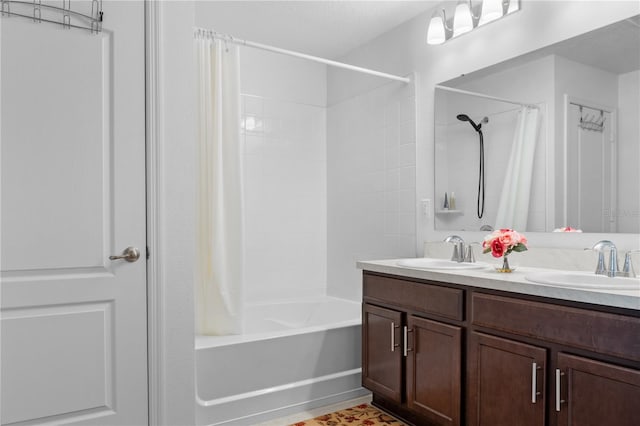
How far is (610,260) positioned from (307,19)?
2324 millimetres

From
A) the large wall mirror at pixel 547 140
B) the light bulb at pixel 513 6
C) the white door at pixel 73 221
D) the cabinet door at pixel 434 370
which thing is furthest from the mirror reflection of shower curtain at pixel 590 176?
the white door at pixel 73 221

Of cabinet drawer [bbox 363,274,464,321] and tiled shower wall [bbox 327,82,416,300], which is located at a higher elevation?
tiled shower wall [bbox 327,82,416,300]

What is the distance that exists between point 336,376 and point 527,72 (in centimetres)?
200

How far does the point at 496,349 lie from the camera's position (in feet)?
5.98

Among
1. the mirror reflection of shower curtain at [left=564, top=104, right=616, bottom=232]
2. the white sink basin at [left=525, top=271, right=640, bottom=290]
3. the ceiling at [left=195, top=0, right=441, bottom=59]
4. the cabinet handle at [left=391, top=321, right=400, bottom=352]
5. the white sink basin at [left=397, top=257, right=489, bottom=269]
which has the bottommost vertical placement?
the cabinet handle at [left=391, top=321, right=400, bottom=352]

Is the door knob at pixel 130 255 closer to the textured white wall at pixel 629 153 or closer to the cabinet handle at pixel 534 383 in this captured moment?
the cabinet handle at pixel 534 383

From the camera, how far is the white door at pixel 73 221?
1.81 metres

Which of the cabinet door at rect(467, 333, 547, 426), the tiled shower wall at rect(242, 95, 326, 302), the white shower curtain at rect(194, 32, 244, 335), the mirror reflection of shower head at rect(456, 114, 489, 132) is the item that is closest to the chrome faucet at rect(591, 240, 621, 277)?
the cabinet door at rect(467, 333, 547, 426)

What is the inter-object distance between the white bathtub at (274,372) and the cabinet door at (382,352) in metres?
0.20

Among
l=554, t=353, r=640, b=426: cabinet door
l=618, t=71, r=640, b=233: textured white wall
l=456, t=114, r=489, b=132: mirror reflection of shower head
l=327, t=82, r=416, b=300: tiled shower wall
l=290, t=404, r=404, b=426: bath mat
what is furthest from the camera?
l=327, t=82, r=416, b=300: tiled shower wall

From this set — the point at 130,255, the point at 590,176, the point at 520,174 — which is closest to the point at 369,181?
the point at 520,174

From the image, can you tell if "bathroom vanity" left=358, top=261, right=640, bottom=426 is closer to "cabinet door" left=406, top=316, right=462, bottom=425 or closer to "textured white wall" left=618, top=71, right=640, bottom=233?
"cabinet door" left=406, top=316, right=462, bottom=425

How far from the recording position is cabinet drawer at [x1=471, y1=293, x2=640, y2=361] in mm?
1413

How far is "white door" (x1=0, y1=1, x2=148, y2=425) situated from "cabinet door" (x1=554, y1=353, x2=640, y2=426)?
1.70 meters
